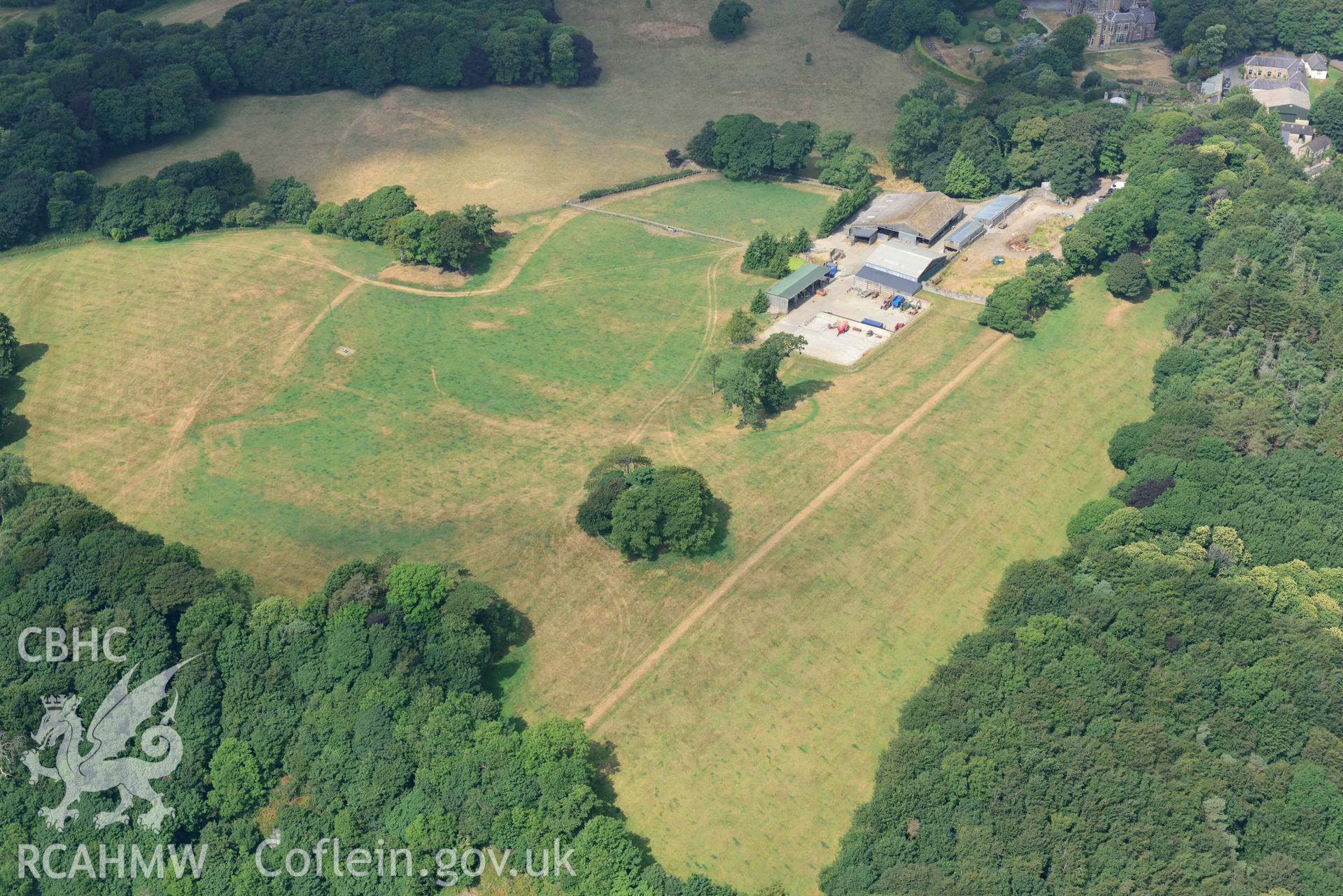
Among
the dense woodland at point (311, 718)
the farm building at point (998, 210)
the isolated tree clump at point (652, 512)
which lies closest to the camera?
the dense woodland at point (311, 718)

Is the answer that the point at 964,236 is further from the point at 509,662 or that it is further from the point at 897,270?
the point at 509,662

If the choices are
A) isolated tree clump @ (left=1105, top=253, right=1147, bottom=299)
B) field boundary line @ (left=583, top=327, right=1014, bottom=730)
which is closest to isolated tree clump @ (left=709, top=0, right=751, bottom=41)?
isolated tree clump @ (left=1105, top=253, right=1147, bottom=299)

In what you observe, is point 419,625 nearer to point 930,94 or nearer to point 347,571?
point 347,571

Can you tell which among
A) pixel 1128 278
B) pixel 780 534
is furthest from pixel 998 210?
pixel 780 534

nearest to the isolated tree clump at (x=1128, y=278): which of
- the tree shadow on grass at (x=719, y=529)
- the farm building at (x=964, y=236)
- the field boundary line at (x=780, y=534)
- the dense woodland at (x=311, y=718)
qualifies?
the field boundary line at (x=780, y=534)

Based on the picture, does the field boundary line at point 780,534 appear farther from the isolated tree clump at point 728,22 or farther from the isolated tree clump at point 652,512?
the isolated tree clump at point 728,22

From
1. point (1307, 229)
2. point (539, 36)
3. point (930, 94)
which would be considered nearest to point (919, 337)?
point (1307, 229)
